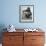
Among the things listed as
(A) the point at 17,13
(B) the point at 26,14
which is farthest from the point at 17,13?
(B) the point at 26,14

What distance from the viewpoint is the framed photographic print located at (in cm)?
406

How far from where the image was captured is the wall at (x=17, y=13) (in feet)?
13.3

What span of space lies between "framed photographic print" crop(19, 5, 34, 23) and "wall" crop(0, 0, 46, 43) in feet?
0.32

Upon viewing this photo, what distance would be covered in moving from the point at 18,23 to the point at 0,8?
750 mm

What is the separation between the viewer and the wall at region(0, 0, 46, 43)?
13.3 feet

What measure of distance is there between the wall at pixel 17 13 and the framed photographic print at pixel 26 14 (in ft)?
0.32

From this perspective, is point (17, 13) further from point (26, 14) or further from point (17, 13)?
point (26, 14)

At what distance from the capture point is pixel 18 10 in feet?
13.3

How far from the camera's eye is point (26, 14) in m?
4.09

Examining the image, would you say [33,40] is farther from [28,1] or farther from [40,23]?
[28,1]

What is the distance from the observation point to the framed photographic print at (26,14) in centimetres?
406

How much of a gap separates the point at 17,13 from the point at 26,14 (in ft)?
0.96

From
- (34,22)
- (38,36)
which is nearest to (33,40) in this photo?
(38,36)

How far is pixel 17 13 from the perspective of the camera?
4078 millimetres
